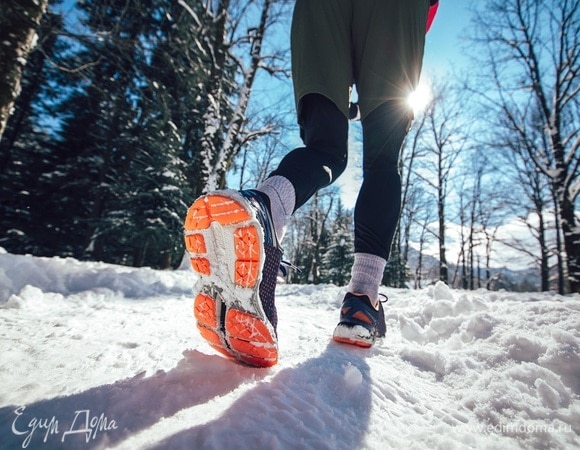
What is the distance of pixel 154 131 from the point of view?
8273mm

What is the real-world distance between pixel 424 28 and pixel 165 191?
283 inches

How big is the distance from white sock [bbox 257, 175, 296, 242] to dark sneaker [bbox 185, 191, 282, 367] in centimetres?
11

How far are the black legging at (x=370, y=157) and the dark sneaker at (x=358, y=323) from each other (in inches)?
Result: 7.5

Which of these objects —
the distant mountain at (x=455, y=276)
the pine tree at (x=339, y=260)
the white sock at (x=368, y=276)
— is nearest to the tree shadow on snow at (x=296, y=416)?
the white sock at (x=368, y=276)

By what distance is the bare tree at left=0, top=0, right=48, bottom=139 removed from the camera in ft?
9.82

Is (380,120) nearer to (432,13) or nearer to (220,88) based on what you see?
(432,13)

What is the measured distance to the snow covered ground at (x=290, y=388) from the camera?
423mm

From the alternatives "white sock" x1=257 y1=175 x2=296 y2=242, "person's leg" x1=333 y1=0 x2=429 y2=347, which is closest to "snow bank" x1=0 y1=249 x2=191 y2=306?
"white sock" x1=257 y1=175 x2=296 y2=242

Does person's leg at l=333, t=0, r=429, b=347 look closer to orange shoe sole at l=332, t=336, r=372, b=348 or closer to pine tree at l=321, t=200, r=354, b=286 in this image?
orange shoe sole at l=332, t=336, r=372, b=348

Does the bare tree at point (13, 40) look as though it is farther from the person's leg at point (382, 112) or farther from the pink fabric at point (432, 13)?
the pink fabric at point (432, 13)

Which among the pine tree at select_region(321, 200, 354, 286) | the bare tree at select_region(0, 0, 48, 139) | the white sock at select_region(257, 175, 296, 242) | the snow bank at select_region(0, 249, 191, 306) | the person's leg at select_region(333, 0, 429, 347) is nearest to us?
the white sock at select_region(257, 175, 296, 242)

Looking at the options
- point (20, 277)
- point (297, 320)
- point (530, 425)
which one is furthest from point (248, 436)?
point (20, 277)

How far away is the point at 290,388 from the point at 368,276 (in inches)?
22.3

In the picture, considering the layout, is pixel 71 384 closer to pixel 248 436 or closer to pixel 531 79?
pixel 248 436
